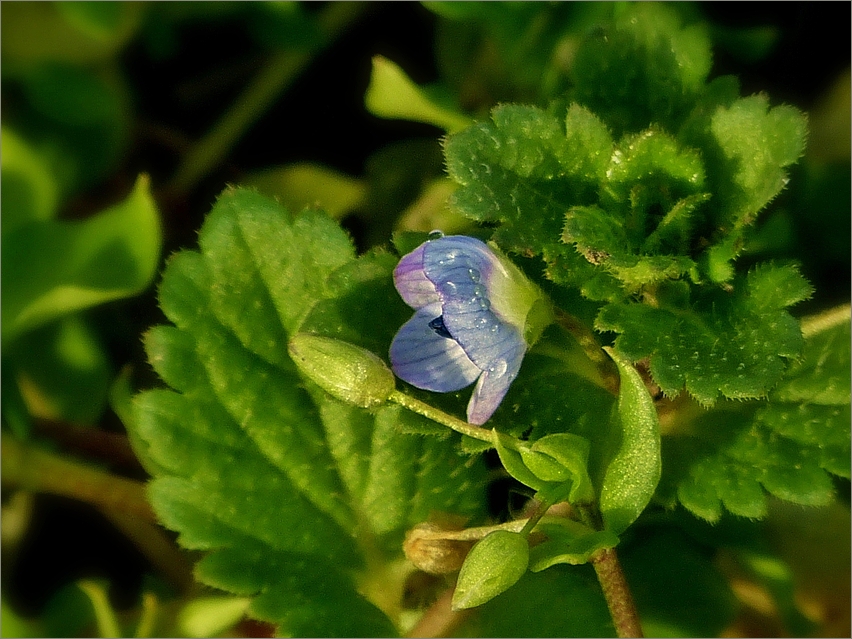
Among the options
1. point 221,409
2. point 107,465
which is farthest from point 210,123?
point 221,409

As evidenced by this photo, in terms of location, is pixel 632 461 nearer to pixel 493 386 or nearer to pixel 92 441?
pixel 493 386

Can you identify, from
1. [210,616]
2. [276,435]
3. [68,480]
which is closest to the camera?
[276,435]

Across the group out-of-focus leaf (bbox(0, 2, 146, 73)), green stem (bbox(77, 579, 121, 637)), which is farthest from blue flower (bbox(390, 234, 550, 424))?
out-of-focus leaf (bbox(0, 2, 146, 73))

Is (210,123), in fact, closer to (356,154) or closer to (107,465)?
(356,154)

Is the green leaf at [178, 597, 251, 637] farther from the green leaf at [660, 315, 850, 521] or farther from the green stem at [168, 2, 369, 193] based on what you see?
the green stem at [168, 2, 369, 193]

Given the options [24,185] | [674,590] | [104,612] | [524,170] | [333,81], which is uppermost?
[524,170]

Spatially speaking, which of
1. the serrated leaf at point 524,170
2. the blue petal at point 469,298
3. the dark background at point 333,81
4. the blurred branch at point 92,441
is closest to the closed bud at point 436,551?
the blue petal at point 469,298

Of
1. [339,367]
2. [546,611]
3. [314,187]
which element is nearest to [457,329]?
[339,367]
